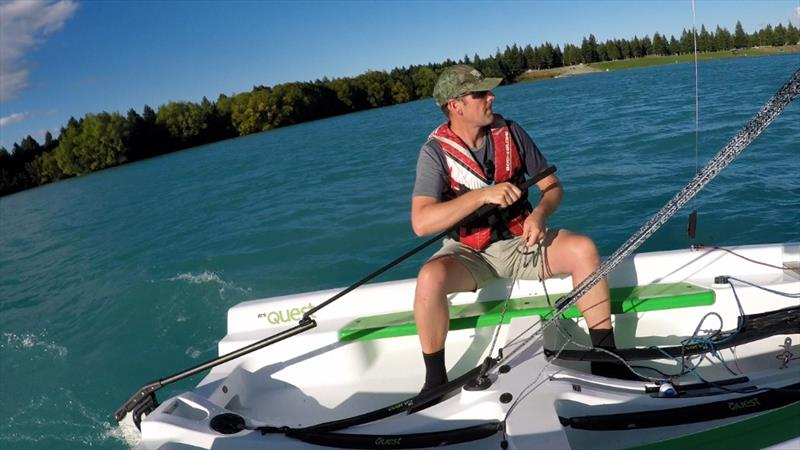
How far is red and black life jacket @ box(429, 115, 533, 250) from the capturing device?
10.0 feet

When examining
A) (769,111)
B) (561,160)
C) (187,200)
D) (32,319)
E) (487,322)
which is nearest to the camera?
(769,111)

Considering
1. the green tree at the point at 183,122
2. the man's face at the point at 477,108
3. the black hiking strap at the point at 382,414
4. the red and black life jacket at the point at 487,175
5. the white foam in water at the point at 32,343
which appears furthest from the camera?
the green tree at the point at 183,122

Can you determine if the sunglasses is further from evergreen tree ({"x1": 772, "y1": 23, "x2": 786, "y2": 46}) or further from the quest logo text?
evergreen tree ({"x1": 772, "y1": 23, "x2": 786, "y2": 46})

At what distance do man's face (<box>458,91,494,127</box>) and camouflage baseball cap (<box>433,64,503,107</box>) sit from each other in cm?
6

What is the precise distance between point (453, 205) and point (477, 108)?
593 millimetres

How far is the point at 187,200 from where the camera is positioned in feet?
58.2

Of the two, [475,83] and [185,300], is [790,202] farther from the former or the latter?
[185,300]

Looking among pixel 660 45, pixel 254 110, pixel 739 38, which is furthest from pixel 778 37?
pixel 254 110

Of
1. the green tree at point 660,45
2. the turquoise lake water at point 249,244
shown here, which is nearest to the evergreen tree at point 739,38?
the green tree at point 660,45

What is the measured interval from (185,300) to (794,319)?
6.62m

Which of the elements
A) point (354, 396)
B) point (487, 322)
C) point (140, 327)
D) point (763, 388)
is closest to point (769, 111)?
point (763, 388)

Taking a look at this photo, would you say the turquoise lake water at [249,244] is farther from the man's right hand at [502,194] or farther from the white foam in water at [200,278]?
the man's right hand at [502,194]

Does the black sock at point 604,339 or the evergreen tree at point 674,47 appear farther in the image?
the evergreen tree at point 674,47

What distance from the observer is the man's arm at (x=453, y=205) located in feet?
8.61
